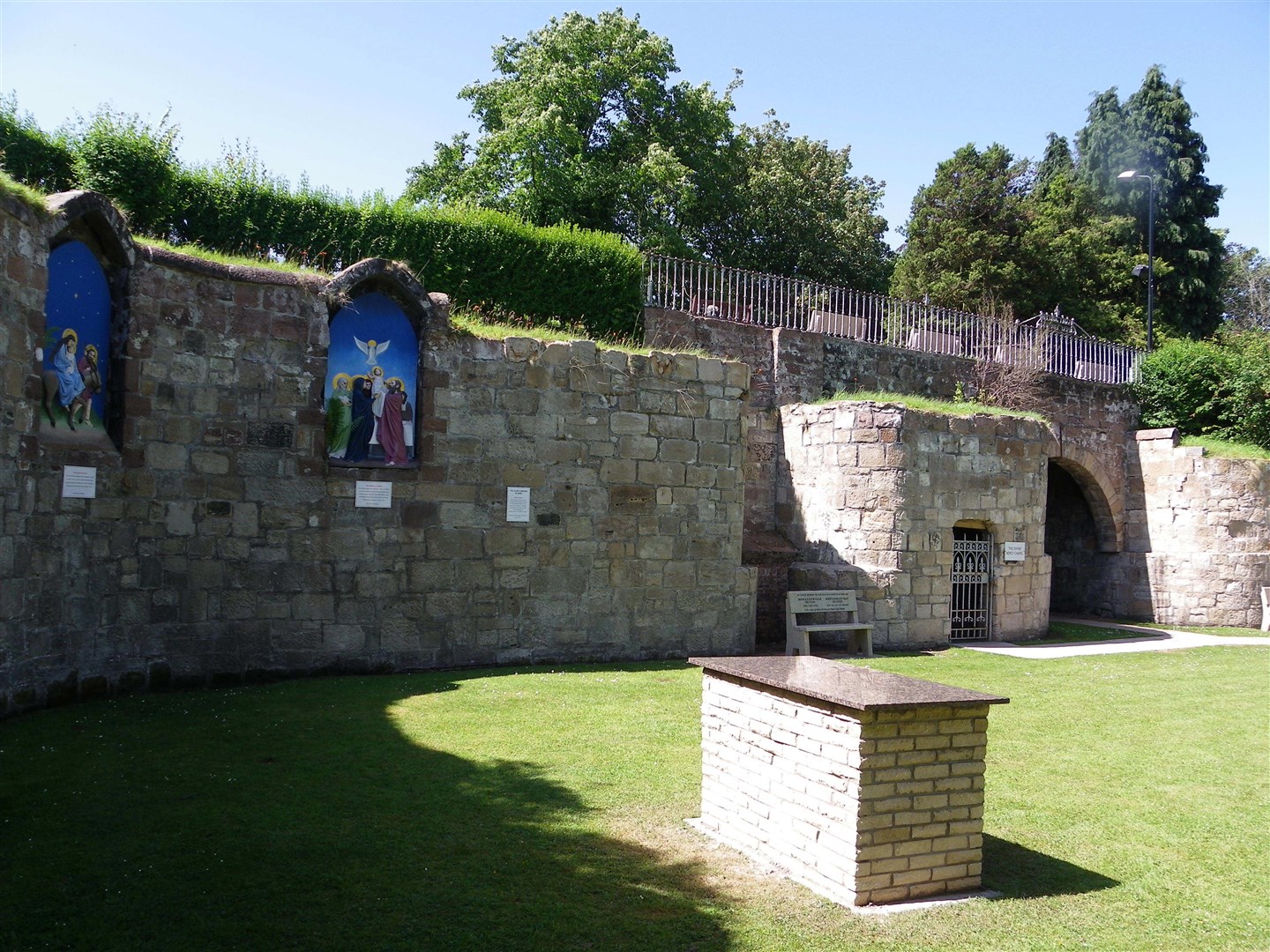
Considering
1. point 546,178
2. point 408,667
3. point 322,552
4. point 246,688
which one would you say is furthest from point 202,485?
point 546,178

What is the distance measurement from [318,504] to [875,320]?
41.0 ft

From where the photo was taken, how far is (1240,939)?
4152 millimetres

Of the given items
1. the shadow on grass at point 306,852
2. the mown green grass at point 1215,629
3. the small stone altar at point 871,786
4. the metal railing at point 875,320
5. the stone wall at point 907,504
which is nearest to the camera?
the shadow on grass at point 306,852

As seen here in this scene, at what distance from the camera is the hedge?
11.5 m

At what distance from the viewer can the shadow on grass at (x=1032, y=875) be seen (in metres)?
4.62

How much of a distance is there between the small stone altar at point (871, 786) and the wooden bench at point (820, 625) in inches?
280

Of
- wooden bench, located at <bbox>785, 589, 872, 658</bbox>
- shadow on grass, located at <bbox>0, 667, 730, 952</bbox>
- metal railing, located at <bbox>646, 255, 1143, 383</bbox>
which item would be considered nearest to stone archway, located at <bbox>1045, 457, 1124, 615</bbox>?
metal railing, located at <bbox>646, 255, 1143, 383</bbox>

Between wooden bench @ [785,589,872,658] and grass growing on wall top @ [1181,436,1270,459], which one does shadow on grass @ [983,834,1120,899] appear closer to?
wooden bench @ [785,589,872,658]

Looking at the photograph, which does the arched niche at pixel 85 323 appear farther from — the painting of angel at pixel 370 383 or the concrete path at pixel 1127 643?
the concrete path at pixel 1127 643

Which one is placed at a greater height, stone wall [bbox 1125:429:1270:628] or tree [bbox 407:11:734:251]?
tree [bbox 407:11:734:251]

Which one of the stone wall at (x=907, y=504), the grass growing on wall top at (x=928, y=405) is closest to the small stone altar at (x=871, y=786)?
the stone wall at (x=907, y=504)

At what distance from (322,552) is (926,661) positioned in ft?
23.2

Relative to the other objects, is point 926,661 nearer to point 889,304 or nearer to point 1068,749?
point 1068,749

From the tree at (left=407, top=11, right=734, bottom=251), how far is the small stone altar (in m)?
19.2
